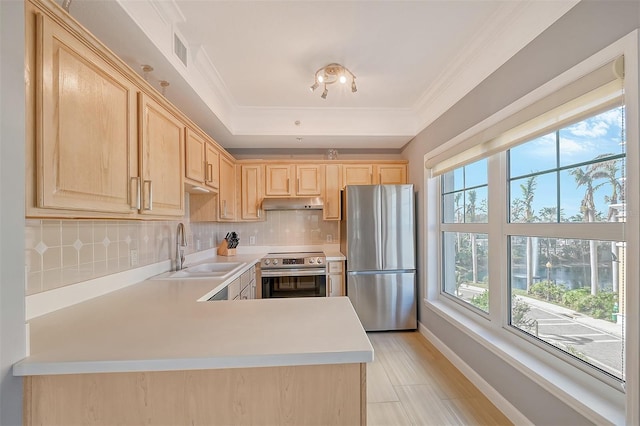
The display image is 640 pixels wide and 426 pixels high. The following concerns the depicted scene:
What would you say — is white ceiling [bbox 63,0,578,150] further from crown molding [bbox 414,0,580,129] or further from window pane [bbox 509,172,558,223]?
window pane [bbox 509,172,558,223]

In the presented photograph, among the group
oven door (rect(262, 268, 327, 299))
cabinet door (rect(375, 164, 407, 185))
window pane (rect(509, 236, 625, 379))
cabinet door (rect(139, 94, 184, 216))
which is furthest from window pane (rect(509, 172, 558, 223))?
cabinet door (rect(139, 94, 184, 216))

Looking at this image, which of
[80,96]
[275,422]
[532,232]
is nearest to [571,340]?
[532,232]

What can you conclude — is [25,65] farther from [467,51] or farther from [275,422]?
[467,51]

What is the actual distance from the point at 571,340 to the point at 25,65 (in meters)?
2.59

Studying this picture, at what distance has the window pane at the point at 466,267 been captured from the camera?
222 centimetres

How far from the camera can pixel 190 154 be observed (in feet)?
6.81

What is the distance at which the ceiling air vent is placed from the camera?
1.78m

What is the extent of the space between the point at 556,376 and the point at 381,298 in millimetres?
1788

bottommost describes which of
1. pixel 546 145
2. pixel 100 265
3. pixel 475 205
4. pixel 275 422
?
pixel 275 422

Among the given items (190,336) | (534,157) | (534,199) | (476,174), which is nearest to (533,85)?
(534,157)

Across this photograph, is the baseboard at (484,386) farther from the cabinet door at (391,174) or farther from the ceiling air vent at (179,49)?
the ceiling air vent at (179,49)

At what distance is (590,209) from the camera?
1351 mm

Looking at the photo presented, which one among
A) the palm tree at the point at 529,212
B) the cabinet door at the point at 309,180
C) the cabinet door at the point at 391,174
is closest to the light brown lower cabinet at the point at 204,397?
the palm tree at the point at 529,212

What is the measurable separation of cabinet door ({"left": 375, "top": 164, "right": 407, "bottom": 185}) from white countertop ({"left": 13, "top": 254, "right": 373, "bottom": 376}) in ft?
8.03
